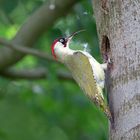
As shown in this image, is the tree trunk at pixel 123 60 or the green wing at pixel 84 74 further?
the green wing at pixel 84 74

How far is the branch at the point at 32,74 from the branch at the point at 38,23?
0.49 metres

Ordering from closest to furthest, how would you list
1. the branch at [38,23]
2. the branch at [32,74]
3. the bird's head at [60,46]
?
the bird's head at [60,46] < the branch at [38,23] < the branch at [32,74]

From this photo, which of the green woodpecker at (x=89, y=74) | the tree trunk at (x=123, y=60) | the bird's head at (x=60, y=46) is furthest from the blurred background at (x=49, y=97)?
the tree trunk at (x=123, y=60)

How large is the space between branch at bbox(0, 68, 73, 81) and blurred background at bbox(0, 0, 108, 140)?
0.08ft

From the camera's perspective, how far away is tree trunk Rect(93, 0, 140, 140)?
13.5 feet

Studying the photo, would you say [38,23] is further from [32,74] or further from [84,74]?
[84,74]

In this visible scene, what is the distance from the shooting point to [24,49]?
6.55 m

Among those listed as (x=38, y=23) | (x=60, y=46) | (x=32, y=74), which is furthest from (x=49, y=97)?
(x=60, y=46)

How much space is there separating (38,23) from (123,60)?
7.94 ft

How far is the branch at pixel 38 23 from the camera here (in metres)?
6.55

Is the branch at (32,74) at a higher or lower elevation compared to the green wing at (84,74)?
lower

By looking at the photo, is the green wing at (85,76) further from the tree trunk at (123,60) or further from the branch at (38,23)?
the branch at (38,23)

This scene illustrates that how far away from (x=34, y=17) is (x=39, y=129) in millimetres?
1577

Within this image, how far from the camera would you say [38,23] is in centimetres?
661
